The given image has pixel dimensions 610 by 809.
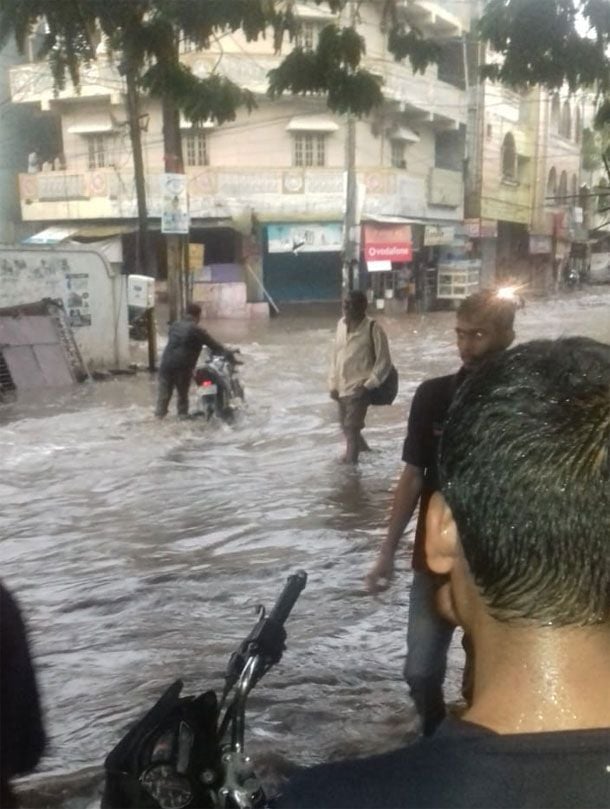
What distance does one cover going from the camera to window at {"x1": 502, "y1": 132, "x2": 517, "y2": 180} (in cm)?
372

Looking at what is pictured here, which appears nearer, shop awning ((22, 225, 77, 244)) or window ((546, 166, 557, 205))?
window ((546, 166, 557, 205))

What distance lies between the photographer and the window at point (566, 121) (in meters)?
3.57

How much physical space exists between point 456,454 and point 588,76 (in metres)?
2.87

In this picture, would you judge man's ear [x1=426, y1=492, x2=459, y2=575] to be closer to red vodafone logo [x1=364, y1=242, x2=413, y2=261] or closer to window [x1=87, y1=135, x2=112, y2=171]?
window [x1=87, y1=135, x2=112, y2=171]

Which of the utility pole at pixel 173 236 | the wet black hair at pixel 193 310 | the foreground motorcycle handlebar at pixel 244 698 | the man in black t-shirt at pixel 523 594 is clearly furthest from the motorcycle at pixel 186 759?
the wet black hair at pixel 193 310

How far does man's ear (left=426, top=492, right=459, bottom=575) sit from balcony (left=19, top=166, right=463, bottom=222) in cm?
317

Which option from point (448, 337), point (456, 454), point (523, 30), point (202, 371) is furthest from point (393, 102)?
point (202, 371)

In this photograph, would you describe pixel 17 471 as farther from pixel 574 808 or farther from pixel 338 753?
pixel 574 808

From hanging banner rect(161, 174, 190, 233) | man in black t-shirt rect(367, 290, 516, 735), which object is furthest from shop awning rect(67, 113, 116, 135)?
man in black t-shirt rect(367, 290, 516, 735)

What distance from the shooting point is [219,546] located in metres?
4.81

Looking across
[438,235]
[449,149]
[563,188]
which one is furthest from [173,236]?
[563,188]

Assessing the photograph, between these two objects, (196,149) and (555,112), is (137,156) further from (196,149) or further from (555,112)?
(555,112)

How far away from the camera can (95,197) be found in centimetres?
489

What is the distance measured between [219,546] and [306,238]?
1.92m
